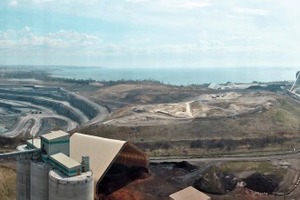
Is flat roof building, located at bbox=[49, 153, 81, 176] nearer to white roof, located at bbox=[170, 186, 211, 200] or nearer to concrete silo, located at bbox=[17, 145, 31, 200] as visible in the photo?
concrete silo, located at bbox=[17, 145, 31, 200]

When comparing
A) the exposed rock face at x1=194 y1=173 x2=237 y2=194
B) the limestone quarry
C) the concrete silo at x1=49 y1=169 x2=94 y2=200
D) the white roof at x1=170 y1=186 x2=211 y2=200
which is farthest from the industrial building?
the limestone quarry

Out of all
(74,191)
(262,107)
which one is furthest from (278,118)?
(74,191)

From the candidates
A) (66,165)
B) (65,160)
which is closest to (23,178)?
(65,160)

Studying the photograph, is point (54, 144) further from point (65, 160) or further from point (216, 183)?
point (216, 183)

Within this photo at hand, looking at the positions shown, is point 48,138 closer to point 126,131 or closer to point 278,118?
point 126,131

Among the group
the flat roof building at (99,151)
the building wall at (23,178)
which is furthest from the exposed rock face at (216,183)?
the building wall at (23,178)

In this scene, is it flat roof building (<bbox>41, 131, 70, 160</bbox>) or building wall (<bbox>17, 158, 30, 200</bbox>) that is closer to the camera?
flat roof building (<bbox>41, 131, 70, 160</bbox>)
